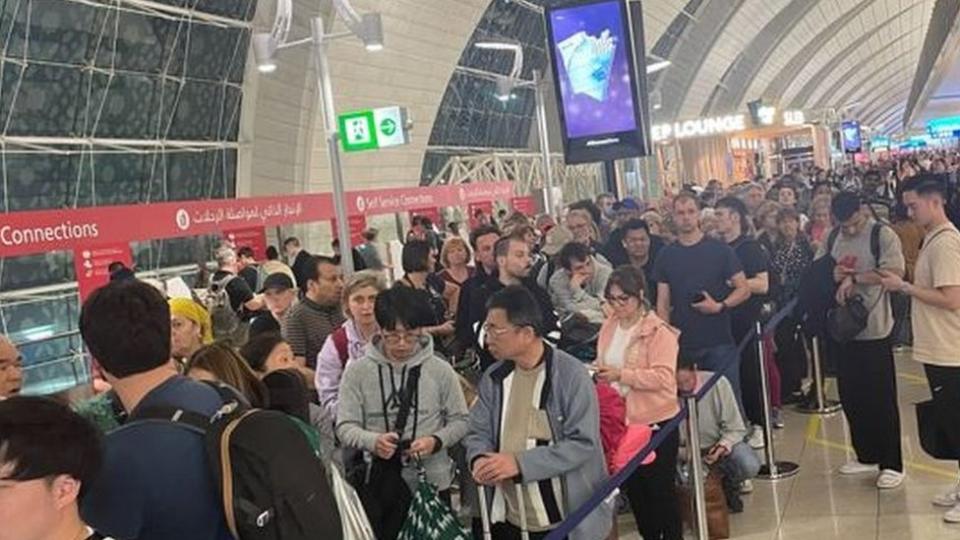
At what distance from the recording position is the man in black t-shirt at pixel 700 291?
643 centimetres

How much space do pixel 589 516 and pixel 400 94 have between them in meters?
26.5

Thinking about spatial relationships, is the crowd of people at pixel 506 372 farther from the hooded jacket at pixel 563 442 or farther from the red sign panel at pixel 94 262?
the red sign panel at pixel 94 262

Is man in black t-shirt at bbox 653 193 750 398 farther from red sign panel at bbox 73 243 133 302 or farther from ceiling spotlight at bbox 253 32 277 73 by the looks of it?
ceiling spotlight at bbox 253 32 277 73

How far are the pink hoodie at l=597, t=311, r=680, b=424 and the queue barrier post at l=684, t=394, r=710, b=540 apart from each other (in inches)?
5.6

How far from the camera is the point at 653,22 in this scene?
4147 centimetres

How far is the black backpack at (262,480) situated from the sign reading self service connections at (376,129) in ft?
38.1

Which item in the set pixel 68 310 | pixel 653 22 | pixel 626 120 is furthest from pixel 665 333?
pixel 653 22

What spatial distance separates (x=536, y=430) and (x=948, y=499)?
3.12m

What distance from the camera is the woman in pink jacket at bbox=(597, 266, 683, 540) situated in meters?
5.01

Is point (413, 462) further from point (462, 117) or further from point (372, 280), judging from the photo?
point (462, 117)

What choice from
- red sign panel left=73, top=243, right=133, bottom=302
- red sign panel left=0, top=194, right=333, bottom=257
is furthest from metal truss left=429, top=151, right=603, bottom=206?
red sign panel left=73, top=243, right=133, bottom=302

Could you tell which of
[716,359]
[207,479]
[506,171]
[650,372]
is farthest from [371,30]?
[506,171]

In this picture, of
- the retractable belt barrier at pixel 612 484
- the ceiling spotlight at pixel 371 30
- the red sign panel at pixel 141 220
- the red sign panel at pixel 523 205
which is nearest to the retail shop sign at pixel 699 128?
the red sign panel at pixel 523 205

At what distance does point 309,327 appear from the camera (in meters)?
5.96
